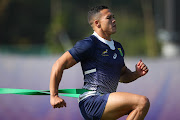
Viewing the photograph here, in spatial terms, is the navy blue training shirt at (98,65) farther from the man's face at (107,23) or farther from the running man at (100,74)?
the man's face at (107,23)

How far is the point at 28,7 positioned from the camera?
106 ft

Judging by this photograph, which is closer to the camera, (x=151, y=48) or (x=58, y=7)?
(x=151, y=48)

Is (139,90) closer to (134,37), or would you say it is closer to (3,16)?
(134,37)

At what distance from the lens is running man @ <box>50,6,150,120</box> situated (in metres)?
3.26

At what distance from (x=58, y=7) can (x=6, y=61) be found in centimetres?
2515

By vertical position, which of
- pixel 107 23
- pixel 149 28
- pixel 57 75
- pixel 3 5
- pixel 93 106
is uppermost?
pixel 3 5

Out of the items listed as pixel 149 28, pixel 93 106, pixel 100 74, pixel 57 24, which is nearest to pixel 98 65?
pixel 100 74

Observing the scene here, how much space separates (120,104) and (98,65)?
443mm

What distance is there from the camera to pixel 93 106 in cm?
340

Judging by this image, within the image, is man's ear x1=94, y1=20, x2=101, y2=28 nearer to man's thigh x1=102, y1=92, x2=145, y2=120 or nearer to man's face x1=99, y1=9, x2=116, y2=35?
man's face x1=99, y1=9, x2=116, y2=35

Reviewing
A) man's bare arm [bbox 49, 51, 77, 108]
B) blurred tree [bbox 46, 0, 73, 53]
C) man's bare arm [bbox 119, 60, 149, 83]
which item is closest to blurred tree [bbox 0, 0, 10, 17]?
blurred tree [bbox 46, 0, 73, 53]

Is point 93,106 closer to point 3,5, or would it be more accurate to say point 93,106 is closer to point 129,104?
point 129,104

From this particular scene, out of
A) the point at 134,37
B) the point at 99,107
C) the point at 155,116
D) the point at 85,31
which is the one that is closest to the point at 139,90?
the point at 155,116

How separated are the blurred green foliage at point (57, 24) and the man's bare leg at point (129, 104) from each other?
810 inches
